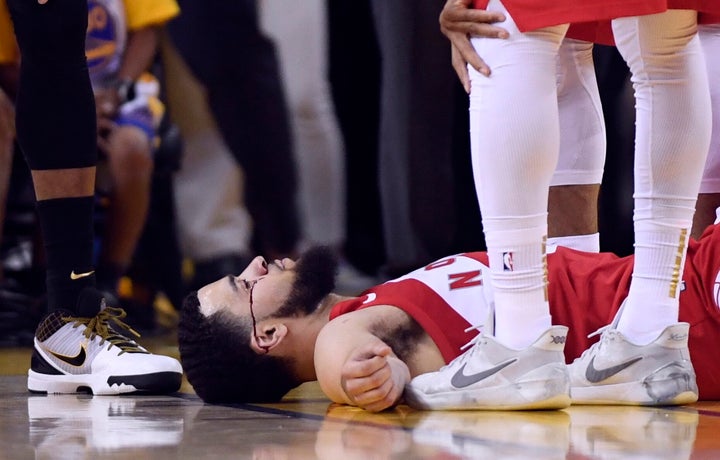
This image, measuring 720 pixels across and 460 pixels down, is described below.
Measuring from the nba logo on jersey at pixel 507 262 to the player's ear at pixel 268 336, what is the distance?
42 cm

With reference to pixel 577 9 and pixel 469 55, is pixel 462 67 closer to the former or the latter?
pixel 469 55

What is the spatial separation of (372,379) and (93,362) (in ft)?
1.99

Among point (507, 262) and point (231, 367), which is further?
point (231, 367)

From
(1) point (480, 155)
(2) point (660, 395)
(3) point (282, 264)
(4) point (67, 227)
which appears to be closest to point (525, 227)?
(1) point (480, 155)

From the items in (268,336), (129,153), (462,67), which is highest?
(462,67)

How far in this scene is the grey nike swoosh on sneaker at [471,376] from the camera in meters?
1.66

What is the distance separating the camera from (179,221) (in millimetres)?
3844

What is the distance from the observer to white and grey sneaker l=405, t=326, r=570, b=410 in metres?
1.65

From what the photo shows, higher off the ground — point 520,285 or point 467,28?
point 467,28

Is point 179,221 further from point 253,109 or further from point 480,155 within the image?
point 480,155

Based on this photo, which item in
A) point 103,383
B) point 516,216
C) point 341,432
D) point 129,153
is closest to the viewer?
point 341,432

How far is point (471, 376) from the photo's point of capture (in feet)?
5.52

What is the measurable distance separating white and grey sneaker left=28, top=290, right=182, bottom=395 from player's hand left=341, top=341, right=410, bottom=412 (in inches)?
17.9

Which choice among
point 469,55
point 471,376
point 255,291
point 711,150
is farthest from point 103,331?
point 711,150
